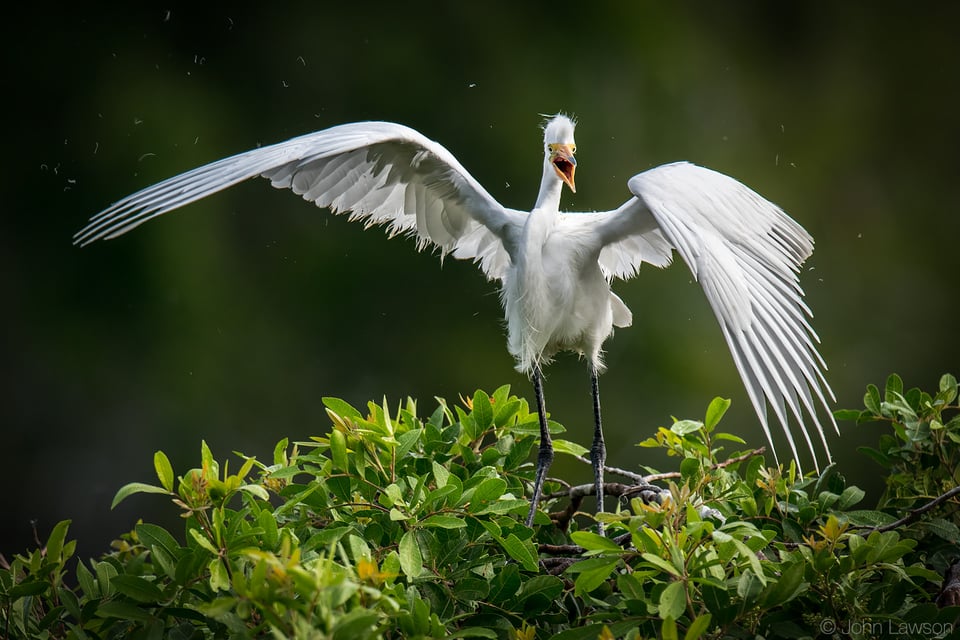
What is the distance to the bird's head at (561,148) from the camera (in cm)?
206

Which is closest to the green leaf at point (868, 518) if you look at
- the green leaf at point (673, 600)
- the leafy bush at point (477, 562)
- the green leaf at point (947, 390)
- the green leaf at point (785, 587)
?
the leafy bush at point (477, 562)

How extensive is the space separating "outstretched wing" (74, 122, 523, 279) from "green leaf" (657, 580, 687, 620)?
937mm

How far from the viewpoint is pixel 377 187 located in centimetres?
210

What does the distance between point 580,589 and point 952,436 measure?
0.75 metres

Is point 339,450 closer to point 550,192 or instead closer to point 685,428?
point 685,428

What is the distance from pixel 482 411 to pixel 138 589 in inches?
26.4

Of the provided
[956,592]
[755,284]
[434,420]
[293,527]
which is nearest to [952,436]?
[956,592]

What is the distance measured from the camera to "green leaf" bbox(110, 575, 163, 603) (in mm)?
1193

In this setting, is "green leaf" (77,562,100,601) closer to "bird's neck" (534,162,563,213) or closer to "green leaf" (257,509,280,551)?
"green leaf" (257,509,280,551)

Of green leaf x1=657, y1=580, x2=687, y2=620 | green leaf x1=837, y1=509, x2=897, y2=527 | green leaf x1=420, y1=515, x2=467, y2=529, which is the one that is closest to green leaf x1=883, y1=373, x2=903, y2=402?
green leaf x1=837, y1=509, x2=897, y2=527

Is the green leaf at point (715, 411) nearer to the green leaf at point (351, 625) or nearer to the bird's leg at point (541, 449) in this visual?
the bird's leg at point (541, 449)

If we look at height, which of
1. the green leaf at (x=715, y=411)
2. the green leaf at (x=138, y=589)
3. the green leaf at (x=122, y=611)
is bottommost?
the green leaf at (x=122, y=611)

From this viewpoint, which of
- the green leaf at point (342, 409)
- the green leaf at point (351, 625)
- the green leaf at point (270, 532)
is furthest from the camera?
the green leaf at point (342, 409)

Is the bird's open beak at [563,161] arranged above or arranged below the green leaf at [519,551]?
above
